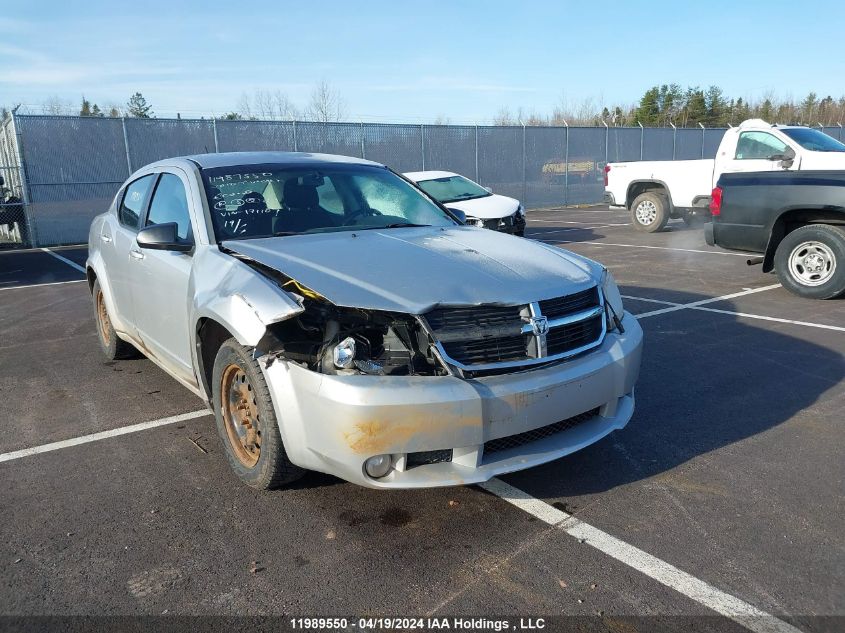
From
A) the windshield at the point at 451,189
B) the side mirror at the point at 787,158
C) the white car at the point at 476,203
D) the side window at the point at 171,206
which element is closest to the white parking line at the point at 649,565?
the side window at the point at 171,206

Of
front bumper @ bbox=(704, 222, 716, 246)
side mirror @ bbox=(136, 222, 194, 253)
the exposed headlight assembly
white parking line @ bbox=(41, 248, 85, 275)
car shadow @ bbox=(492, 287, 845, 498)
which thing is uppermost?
side mirror @ bbox=(136, 222, 194, 253)

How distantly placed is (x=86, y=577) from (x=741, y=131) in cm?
1303

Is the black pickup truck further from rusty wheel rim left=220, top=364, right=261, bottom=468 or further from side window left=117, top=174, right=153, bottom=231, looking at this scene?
rusty wheel rim left=220, top=364, right=261, bottom=468

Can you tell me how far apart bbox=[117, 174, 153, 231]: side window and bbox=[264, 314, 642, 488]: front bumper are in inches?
103

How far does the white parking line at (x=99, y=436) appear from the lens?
408cm

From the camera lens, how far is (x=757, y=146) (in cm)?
1233

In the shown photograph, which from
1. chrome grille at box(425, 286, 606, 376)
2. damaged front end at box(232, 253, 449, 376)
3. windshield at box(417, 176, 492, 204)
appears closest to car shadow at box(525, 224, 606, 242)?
windshield at box(417, 176, 492, 204)

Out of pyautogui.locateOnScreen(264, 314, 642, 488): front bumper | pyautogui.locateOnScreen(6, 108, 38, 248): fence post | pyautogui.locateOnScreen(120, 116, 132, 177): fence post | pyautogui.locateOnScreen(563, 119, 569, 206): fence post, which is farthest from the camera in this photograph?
pyautogui.locateOnScreen(563, 119, 569, 206): fence post

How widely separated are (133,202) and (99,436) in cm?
188

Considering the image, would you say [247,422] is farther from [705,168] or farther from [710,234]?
[705,168]

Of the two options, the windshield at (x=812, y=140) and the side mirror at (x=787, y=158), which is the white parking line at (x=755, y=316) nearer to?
the side mirror at (x=787, y=158)

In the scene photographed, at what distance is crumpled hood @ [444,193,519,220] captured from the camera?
12.2 metres

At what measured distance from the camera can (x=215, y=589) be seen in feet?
8.96

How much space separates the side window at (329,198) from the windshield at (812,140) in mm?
10481
